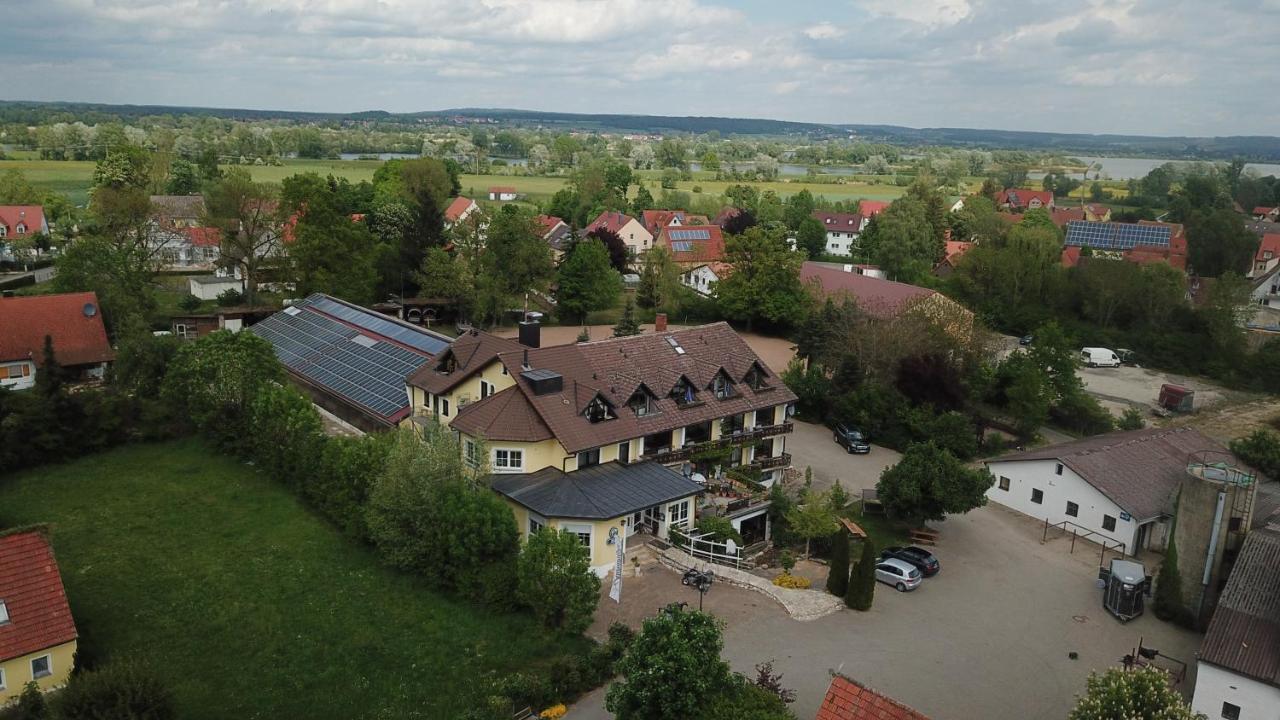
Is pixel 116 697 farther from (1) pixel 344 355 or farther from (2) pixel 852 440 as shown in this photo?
(2) pixel 852 440

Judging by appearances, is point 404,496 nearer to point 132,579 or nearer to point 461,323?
point 132,579

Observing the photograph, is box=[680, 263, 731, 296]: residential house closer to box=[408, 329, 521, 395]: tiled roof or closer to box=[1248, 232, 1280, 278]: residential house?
box=[408, 329, 521, 395]: tiled roof

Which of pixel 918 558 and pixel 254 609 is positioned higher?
pixel 918 558

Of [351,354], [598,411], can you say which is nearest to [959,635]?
[598,411]

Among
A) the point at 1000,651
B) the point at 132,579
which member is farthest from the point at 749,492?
the point at 132,579

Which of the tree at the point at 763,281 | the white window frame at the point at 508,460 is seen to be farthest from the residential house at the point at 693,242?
the white window frame at the point at 508,460

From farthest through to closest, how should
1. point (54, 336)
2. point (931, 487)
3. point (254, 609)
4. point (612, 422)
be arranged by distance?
point (54, 336), point (612, 422), point (931, 487), point (254, 609)
